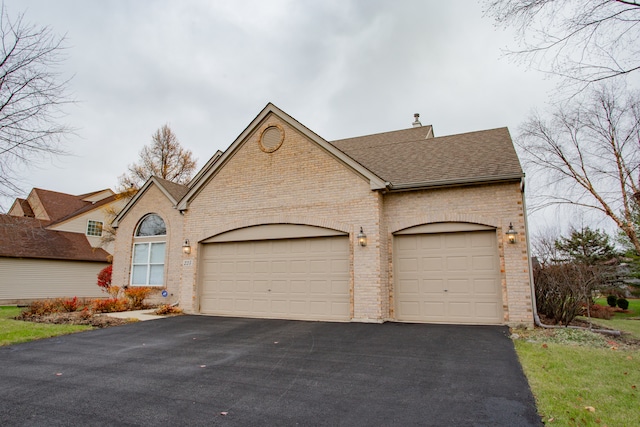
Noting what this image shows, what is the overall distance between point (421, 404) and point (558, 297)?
27.8 ft

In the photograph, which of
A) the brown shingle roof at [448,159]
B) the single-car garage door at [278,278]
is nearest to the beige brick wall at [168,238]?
the single-car garage door at [278,278]

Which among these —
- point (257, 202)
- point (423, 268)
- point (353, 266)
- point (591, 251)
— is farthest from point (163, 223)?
point (591, 251)

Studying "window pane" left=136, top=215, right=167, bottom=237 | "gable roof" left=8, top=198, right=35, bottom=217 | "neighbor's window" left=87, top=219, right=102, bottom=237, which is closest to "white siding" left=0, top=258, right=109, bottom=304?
"neighbor's window" left=87, top=219, right=102, bottom=237

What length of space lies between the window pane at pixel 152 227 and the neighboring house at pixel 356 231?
3.79 m

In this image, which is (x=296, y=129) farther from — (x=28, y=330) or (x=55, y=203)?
(x=55, y=203)

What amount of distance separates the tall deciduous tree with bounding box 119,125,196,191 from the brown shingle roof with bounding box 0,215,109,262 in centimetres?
517

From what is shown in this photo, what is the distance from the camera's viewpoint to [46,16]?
962 centimetres

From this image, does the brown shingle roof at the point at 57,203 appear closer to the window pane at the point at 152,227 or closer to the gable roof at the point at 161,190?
the gable roof at the point at 161,190

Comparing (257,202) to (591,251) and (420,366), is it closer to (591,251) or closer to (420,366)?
(420,366)

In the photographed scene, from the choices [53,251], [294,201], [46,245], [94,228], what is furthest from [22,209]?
[294,201]

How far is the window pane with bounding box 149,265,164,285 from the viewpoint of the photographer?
634 inches

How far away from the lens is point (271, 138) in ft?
41.8

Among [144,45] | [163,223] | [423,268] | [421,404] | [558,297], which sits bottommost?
[421,404]

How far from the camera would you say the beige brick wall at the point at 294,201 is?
1049 centimetres
